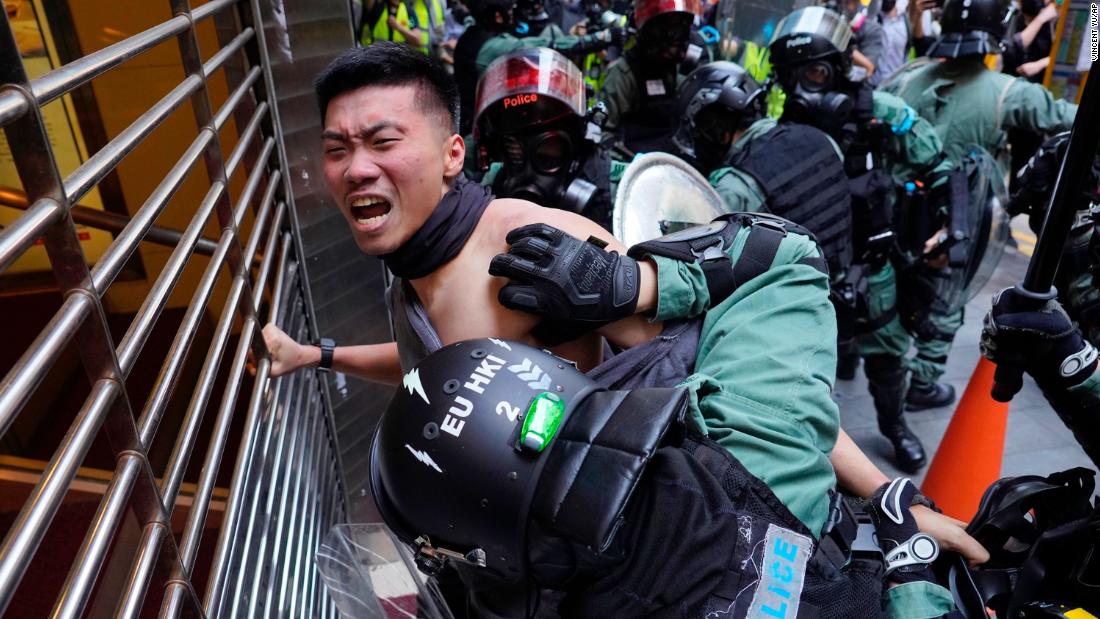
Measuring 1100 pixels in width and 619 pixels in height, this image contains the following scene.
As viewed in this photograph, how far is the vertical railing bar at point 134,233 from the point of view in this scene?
989 mm

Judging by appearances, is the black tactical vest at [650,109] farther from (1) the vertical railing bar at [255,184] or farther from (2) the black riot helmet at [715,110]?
(1) the vertical railing bar at [255,184]

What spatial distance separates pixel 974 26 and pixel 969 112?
462 mm

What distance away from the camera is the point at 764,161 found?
324cm

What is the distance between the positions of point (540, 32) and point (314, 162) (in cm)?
339

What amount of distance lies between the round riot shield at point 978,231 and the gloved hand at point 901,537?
8.61 feet

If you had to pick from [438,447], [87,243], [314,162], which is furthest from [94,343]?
Answer: [87,243]

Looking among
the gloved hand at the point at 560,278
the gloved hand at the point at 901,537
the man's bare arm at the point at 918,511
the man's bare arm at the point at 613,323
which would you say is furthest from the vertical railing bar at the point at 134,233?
the man's bare arm at the point at 918,511

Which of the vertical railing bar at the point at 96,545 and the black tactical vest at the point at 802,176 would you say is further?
the black tactical vest at the point at 802,176

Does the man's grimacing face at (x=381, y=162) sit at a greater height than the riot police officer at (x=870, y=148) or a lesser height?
greater

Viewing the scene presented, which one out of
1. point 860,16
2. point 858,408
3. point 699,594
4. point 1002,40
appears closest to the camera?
point 699,594

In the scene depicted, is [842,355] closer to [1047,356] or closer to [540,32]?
[1047,356]

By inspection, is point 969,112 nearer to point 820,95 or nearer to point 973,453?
point 820,95

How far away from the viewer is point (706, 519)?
3.67 feet

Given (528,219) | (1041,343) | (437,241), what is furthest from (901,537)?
(437,241)
